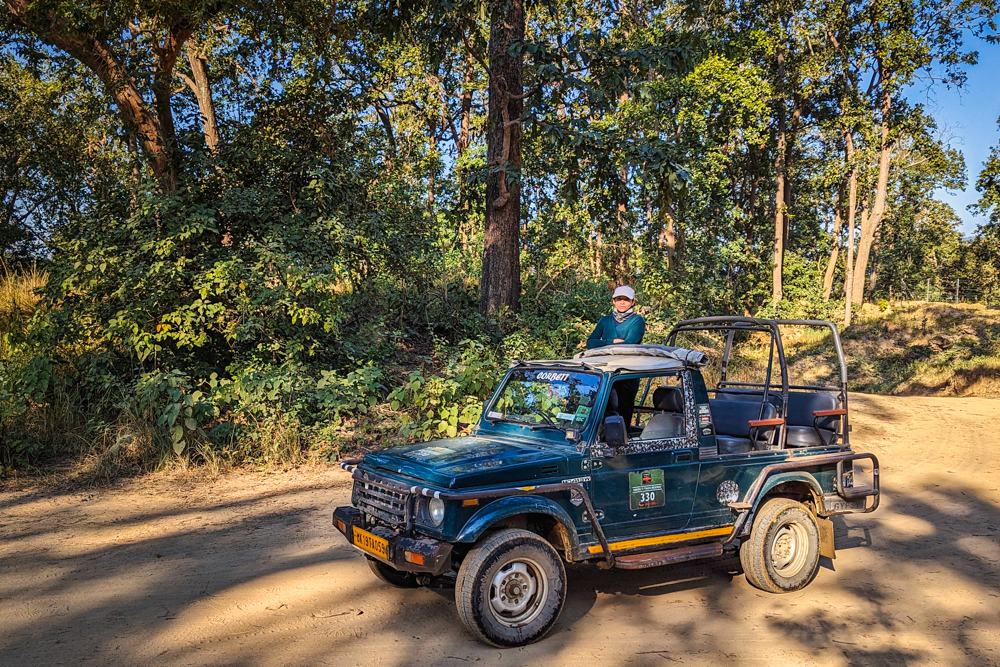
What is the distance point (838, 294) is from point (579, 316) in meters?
30.2

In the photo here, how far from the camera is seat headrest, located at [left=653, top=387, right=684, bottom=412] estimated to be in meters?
6.08

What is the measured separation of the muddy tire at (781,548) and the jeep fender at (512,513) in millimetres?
1781

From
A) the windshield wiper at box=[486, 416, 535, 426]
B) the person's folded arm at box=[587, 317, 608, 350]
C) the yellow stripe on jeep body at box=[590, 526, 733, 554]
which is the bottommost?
the yellow stripe on jeep body at box=[590, 526, 733, 554]

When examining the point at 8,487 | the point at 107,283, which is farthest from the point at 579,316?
the point at 8,487

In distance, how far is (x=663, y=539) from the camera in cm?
564

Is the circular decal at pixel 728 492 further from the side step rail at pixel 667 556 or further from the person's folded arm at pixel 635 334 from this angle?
the person's folded arm at pixel 635 334

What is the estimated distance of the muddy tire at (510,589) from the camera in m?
4.68

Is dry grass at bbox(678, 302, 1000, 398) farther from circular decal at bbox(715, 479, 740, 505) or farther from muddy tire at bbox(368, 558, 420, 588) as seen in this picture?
muddy tire at bbox(368, 558, 420, 588)

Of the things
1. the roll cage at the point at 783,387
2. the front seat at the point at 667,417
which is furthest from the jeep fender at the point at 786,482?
the front seat at the point at 667,417

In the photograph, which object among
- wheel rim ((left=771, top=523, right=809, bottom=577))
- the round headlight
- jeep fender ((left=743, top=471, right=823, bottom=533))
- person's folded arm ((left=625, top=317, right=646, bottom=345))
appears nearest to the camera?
the round headlight

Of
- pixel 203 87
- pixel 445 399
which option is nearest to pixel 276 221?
pixel 445 399

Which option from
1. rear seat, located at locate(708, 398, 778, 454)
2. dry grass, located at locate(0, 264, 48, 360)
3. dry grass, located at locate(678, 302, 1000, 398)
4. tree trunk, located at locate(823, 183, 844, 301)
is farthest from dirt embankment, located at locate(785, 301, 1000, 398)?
dry grass, located at locate(0, 264, 48, 360)

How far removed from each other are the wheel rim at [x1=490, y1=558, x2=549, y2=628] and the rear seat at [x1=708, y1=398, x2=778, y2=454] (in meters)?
2.33

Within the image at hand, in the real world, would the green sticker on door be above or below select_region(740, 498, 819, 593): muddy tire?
above
